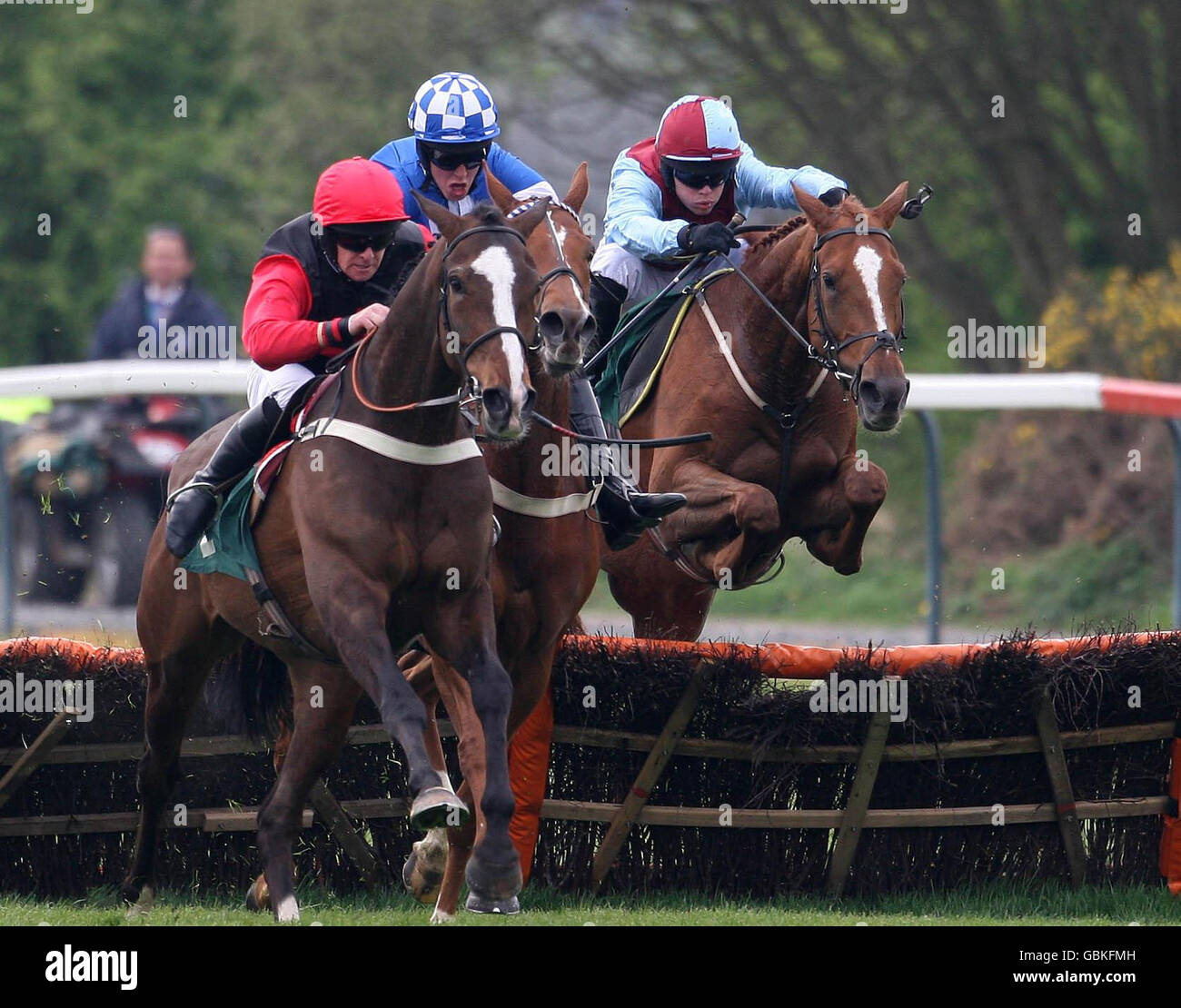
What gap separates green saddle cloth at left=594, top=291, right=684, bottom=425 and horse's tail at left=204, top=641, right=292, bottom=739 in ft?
6.00

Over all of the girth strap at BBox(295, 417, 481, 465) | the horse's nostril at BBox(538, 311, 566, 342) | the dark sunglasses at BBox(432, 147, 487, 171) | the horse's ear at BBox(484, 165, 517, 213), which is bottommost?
the girth strap at BBox(295, 417, 481, 465)

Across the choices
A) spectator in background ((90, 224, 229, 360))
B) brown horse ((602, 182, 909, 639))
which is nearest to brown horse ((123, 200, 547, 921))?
brown horse ((602, 182, 909, 639))

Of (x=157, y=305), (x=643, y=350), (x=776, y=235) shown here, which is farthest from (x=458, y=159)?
(x=157, y=305)

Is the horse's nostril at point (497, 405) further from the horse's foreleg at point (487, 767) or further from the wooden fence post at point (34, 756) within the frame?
the wooden fence post at point (34, 756)

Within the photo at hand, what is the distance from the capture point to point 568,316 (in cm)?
589

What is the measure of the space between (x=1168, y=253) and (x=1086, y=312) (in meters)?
2.81

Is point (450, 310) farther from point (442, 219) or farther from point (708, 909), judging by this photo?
point (708, 909)

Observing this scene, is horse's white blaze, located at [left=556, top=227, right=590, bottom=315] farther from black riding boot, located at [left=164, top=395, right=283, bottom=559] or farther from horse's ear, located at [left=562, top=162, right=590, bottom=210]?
black riding boot, located at [left=164, top=395, right=283, bottom=559]

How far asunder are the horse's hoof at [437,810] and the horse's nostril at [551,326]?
51.0 inches

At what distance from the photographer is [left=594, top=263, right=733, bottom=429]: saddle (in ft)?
27.3

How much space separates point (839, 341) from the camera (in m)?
7.40

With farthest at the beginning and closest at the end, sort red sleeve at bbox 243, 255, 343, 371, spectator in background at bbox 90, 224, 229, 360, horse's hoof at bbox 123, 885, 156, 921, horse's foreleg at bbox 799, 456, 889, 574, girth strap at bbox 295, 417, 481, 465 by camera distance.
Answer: spectator in background at bbox 90, 224, 229, 360 < horse's foreleg at bbox 799, 456, 889, 574 < horse's hoof at bbox 123, 885, 156, 921 < red sleeve at bbox 243, 255, 343, 371 < girth strap at bbox 295, 417, 481, 465

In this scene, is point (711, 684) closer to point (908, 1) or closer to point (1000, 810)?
point (1000, 810)
